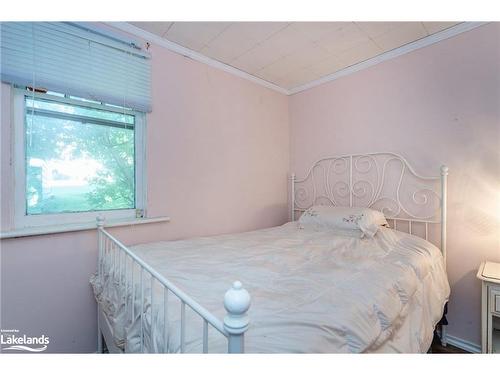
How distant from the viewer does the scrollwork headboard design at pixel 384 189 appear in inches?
69.7

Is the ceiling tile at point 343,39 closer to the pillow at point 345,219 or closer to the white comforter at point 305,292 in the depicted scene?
the pillow at point 345,219

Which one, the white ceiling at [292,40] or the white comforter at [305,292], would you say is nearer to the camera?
the white comforter at [305,292]

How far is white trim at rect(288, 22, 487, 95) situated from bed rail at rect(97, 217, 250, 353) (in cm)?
231

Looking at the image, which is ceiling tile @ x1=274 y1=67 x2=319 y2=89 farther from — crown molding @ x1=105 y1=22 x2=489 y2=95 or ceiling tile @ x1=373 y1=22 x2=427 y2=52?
ceiling tile @ x1=373 y1=22 x2=427 y2=52

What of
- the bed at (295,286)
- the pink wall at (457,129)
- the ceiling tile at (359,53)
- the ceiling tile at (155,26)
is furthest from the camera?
the ceiling tile at (359,53)

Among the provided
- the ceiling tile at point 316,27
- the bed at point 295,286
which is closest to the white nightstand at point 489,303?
the bed at point 295,286

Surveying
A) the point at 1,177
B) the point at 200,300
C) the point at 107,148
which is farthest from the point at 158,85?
the point at 200,300

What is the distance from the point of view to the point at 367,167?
2145 mm

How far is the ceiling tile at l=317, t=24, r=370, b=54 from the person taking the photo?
171 centimetres

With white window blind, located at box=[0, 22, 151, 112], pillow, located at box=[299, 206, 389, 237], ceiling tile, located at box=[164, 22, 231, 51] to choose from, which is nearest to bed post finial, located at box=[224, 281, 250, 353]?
pillow, located at box=[299, 206, 389, 237]

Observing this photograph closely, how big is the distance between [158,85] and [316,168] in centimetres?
169

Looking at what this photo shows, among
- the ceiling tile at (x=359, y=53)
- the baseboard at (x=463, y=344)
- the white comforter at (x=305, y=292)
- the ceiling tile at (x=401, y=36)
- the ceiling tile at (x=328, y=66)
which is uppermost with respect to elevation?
the ceiling tile at (x=401, y=36)

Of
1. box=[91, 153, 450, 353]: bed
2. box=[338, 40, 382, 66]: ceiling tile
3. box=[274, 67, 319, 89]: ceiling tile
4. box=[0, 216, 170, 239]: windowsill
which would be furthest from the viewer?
box=[274, 67, 319, 89]: ceiling tile
